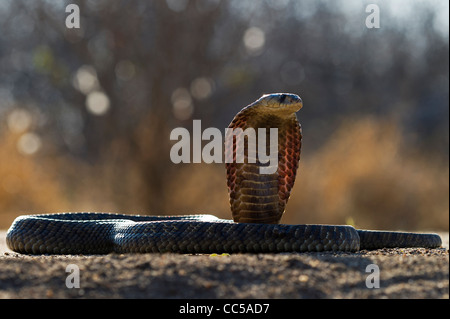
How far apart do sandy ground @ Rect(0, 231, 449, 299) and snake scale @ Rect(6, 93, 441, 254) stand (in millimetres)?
1477

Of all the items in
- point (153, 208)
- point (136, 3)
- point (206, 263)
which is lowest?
point (153, 208)

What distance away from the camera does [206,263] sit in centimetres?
452

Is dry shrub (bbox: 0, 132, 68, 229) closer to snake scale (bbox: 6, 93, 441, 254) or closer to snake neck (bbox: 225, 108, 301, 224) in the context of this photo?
snake scale (bbox: 6, 93, 441, 254)

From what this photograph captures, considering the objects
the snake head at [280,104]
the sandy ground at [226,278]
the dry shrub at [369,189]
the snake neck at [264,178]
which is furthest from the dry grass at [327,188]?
the sandy ground at [226,278]

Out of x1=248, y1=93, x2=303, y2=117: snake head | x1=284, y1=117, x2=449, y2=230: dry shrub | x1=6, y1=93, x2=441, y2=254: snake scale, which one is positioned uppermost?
x1=248, y1=93, x2=303, y2=117: snake head

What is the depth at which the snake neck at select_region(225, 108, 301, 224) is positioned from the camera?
261 inches

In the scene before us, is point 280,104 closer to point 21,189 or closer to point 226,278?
point 226,278

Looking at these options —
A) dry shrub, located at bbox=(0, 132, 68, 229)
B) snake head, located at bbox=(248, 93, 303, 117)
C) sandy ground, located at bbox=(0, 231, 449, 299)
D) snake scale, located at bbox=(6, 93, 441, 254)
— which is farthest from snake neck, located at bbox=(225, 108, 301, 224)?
dry shrub, located at bbox=(0, 132, 68, 229)

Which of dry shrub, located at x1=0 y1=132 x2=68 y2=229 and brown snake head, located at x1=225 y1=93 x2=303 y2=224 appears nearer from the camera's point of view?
brown snake head, located at x1=225 y1=93 x2=303 y2=224

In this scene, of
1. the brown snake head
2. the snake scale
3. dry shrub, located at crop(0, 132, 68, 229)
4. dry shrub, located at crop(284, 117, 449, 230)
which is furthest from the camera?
dry shrub, located at crop(0, 132, 68, 229)

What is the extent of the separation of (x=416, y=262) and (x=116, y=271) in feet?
6.27

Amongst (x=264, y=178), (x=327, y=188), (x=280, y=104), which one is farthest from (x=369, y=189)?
(x=280, y=104)

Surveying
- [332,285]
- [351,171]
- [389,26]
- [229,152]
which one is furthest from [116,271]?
[389,26]
